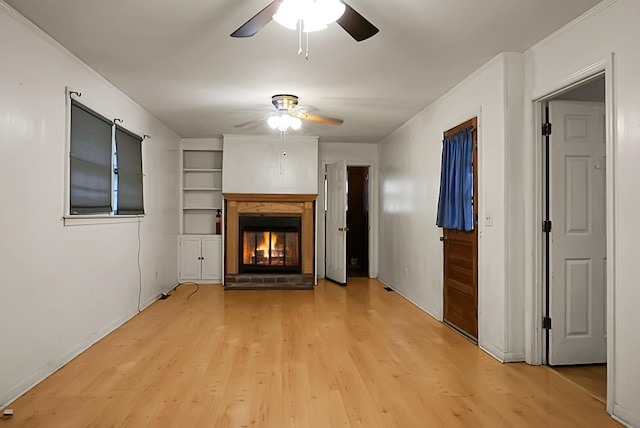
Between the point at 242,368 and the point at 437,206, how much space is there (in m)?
2.78

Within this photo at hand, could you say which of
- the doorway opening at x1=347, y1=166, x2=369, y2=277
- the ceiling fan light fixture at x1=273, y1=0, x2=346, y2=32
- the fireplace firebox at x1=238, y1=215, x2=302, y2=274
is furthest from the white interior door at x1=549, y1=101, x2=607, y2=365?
the doorway opening at x1=347, y1=166, x2=369, y2=277

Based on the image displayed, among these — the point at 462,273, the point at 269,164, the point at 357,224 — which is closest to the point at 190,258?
the point at 269,164

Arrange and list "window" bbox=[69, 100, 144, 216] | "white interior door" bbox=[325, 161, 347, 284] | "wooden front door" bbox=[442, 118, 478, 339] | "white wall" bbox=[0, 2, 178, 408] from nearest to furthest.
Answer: "white wall" bbox=[0, 2, 178, 408], "window" bbox=[69, 100, 144, 216], "wooden front door" bbox=[442, 118, 478, 339], "white interior door" bbox=[325, 161, 347, 284]

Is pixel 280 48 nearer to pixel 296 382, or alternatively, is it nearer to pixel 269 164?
pixel 296 382

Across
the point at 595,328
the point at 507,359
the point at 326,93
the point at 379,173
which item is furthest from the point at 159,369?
the point at 379,173

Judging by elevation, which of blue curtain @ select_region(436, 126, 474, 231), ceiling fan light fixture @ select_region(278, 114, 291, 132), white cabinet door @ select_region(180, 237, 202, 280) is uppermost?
ceiling fan light fixture @ select_region(278, 114, 291, 132)

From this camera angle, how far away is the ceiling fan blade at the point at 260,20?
2.13 m

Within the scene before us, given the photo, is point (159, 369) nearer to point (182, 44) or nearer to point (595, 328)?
point (182, 44)

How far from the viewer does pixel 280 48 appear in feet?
11.0

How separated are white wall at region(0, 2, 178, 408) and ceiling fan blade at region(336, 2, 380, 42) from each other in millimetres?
2100

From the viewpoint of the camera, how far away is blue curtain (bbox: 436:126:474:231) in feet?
13.2

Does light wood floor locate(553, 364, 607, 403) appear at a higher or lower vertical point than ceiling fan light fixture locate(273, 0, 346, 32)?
lower

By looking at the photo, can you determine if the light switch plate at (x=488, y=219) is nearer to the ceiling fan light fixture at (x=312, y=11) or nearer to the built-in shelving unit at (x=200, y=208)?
the ceiling fan light fixture at (x=312, y=11)

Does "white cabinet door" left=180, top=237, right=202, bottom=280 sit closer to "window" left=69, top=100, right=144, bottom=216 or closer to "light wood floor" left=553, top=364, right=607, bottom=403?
"window" left=69, top=100, right=144, bottom=216
